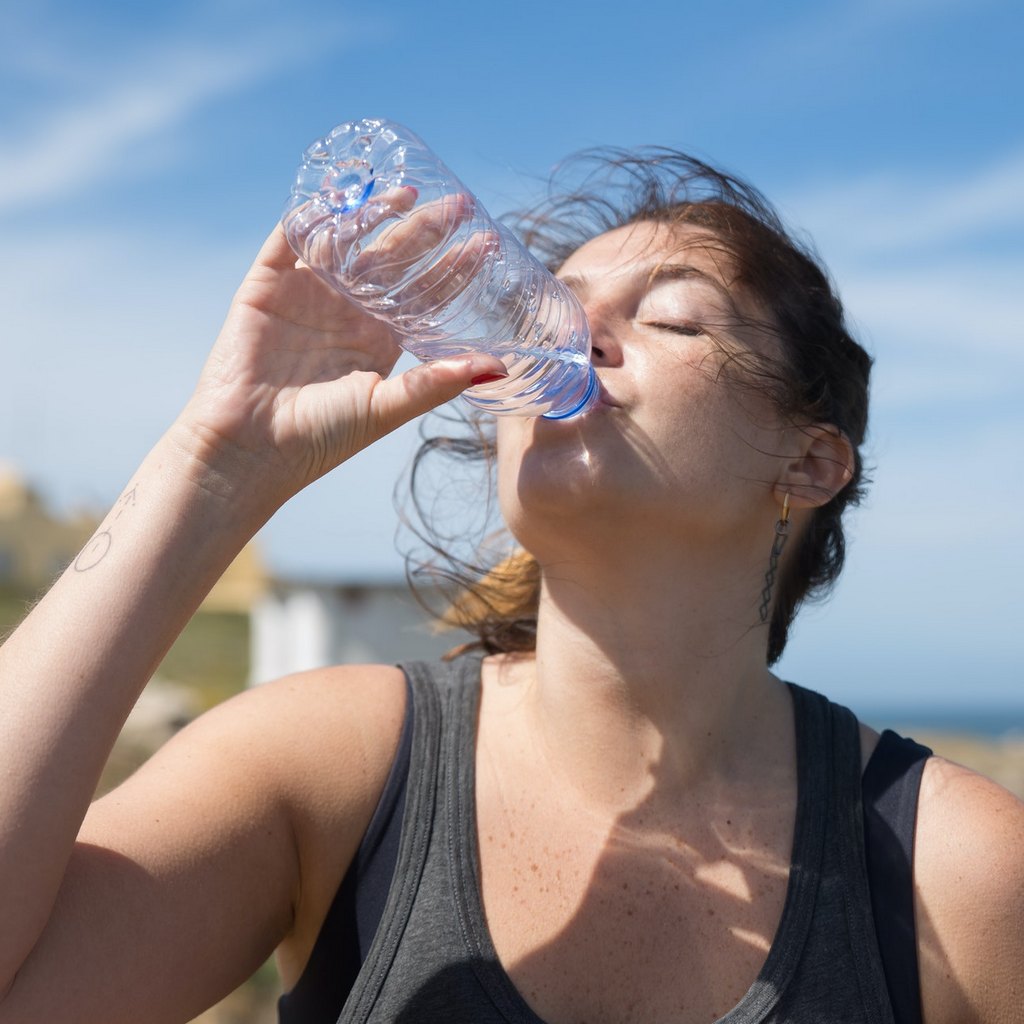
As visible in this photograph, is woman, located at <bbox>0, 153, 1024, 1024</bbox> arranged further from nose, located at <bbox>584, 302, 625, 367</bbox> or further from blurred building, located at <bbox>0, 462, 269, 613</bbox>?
blurred building, located at <bbox>0, 462, 269, 613</bbox>

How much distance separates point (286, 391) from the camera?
2.28m

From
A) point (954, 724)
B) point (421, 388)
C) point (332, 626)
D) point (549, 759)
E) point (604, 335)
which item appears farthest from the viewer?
point (954, 724)

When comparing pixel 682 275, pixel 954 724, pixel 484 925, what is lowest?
pixel 484 925

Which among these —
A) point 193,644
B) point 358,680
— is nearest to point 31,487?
point 193,644

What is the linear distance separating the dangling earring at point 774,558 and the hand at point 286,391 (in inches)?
30.8

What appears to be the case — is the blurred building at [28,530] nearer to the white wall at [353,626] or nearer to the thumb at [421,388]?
the white wall at [353,626]

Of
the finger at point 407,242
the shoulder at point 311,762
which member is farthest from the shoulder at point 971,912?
the finger at point 407,242

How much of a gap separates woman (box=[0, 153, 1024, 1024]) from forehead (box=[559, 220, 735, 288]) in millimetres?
10

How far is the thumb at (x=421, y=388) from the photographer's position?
2223 millimetres

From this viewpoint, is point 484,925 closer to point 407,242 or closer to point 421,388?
point 421,388

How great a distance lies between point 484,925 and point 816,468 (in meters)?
1.25

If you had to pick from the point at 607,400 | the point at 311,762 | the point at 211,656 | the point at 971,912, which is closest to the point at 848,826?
the point at 971,912

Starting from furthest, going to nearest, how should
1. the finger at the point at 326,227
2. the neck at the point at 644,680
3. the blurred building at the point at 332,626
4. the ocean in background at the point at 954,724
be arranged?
the ocean in background at the point at 954,724
the blurred building at the point at 332,626
the neck at the point at 644,680
the finger at the point at 326,227

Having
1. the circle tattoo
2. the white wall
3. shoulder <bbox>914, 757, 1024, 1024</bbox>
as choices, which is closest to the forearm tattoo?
the circle tattoo
